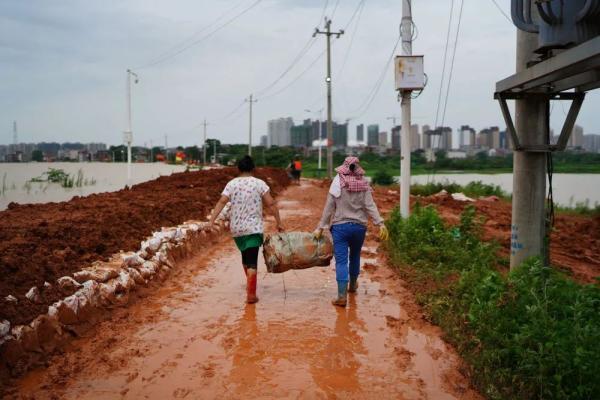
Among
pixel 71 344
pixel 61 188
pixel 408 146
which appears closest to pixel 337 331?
pixel 71 344

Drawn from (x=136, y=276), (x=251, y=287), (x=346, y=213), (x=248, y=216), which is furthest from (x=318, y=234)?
(x=136, y=276)

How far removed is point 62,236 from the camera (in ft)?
24.5

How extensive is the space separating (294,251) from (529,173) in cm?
291

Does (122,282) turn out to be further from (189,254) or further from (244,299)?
(189,254)

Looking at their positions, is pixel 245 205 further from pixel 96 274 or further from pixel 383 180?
pixel 383 180

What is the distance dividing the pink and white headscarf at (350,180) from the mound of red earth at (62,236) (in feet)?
10.0

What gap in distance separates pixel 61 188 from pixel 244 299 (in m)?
22.5

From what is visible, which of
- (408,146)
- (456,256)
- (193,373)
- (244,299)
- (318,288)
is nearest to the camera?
(193,373)

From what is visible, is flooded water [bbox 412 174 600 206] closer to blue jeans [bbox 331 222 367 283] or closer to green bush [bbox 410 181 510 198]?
green bush [bbox 410 181 510 198]

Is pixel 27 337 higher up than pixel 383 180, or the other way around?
pixel 383 180

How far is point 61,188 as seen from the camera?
27.1 m

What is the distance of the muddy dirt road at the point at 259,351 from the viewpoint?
Result: 4.55m

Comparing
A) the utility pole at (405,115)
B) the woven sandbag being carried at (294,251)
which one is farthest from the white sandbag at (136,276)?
the utility pole at (405,115)

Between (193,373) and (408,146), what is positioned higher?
(408,146)
